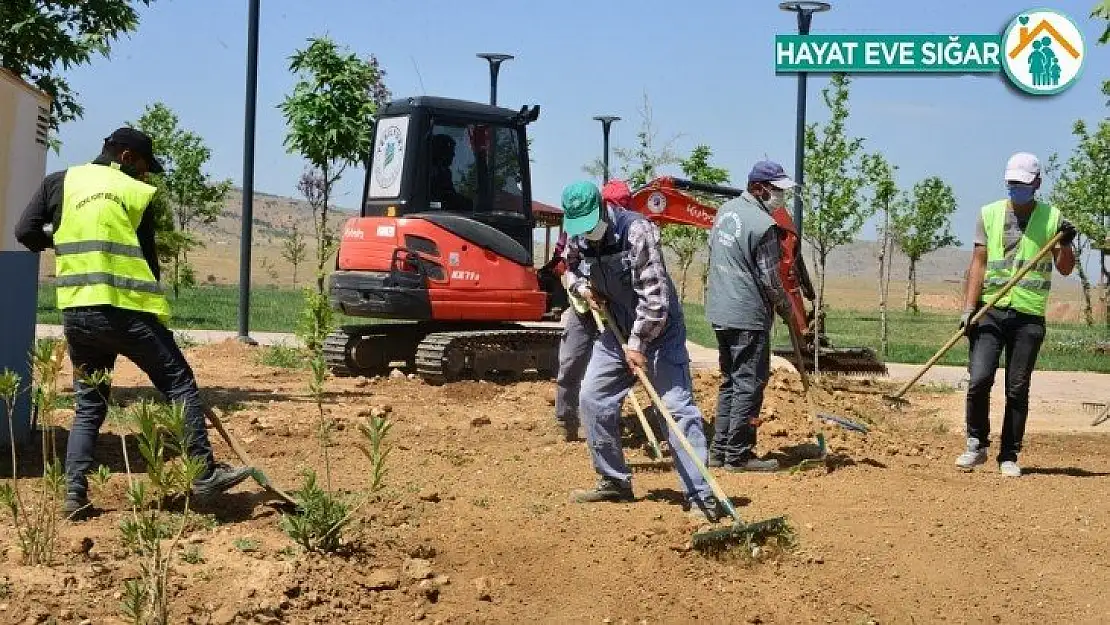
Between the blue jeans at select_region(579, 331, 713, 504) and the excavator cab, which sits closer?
the blue jeans at select_region(579, 331, 713, 504)

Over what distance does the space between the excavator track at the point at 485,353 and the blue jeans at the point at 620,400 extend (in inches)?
240

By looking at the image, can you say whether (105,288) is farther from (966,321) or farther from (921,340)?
(921,340)

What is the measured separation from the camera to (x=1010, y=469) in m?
8.75

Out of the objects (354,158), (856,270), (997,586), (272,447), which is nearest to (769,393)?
(272,447)

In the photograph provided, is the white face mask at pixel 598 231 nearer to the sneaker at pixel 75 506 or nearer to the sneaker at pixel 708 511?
the sneaker at pixel 708 511

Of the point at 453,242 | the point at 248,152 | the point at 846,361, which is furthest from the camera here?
the point at 248,152

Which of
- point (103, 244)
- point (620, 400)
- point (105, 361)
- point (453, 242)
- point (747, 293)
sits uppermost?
point (453, 242)

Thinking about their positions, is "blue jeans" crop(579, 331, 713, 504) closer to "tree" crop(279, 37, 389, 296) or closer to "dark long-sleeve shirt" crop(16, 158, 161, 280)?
"dark long-sleeve shirt" crop(16, 158, 161, 280)

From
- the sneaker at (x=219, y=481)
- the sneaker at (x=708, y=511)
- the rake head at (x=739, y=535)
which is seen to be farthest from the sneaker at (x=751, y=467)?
the sneaker at (x=219, y=481)

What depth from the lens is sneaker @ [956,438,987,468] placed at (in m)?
8.95

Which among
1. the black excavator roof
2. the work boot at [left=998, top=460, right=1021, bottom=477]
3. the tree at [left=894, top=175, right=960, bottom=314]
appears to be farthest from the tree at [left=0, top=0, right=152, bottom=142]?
the tree at [left=894, top=175, right=960, bottom=314]

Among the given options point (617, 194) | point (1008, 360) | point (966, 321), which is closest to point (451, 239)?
point (617, 194)

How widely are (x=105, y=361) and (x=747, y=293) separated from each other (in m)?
3.63

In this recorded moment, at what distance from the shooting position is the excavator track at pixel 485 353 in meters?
13.5
